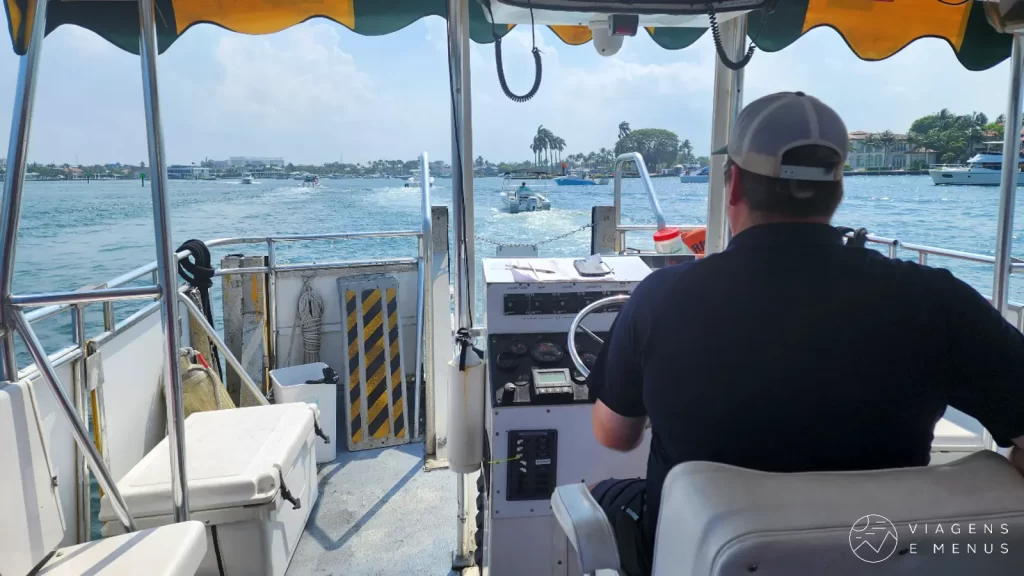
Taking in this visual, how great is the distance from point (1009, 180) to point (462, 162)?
1.58 metres

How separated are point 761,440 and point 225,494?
1.59 m

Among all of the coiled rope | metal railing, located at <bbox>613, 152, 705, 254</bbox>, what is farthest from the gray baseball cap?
the coiled rope

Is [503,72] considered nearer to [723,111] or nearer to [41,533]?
[723,111]

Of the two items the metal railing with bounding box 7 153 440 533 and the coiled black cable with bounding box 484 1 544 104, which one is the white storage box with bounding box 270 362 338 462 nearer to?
the metal railing with bounding box 7 153 440 533

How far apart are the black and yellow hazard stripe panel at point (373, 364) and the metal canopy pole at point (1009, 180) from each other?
101 inches

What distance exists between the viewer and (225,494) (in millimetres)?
1904

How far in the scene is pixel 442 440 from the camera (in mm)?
3168

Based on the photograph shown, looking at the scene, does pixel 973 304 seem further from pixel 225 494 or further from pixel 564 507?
pixel 225 494

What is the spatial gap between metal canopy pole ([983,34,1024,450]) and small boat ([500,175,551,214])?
16.5 metres

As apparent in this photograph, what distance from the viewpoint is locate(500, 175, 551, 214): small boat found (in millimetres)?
18344

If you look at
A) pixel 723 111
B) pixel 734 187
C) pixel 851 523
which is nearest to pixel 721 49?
pixel 723 111

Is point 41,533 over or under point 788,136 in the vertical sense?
under

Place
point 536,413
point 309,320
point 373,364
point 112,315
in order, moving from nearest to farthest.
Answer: point 536,413
point 112,315
point 373,364
point 309,320

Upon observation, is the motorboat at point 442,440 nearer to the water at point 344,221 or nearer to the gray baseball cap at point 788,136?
the gray baseball cap at point 788,136
